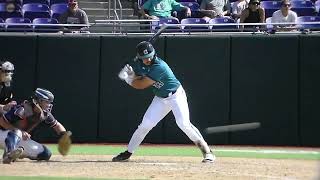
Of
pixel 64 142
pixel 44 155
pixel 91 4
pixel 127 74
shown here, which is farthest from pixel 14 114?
pixel 91 4

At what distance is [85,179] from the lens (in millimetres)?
10008

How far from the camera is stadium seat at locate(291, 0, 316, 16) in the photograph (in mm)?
18547

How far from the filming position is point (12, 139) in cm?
1143

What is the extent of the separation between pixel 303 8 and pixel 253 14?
191 centimetres

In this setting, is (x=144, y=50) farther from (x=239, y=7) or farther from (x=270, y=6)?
(x=270, y=6)

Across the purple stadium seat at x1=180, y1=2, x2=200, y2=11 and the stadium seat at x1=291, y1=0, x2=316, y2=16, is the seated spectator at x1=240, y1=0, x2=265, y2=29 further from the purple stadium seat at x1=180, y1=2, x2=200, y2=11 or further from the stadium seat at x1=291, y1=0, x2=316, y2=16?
the purple stadium seat at x1=180, y1=2, x2=200, y2=11

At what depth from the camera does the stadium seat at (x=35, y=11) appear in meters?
18.4

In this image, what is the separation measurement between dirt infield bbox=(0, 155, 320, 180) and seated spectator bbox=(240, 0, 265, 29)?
4.78 meters

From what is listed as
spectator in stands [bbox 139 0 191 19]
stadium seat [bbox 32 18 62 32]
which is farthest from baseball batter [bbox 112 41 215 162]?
spectator in stands [bbox 139 0 191 19]

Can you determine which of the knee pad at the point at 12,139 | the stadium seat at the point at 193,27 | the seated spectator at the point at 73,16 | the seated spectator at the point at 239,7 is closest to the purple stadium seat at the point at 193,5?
the seated spectator at the point at 239,7

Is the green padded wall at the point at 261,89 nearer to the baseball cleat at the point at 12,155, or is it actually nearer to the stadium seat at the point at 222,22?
the stadium seat at the point at 222,22

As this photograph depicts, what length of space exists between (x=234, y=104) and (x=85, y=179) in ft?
24.7

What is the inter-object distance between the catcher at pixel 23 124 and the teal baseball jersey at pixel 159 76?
1596 mm

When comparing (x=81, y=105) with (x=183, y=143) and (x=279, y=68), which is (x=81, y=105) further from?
(x=279, y=68)
